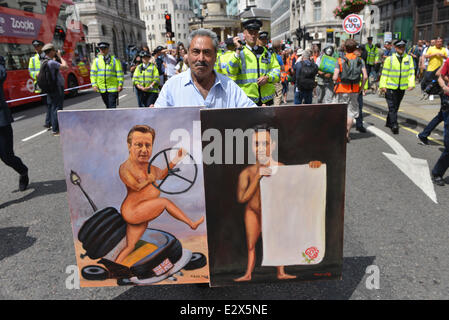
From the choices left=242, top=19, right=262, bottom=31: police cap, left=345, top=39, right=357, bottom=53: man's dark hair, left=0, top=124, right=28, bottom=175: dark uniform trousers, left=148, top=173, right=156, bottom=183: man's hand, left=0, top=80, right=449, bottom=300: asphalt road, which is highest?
left=242, top=19, right=262, bottom=31: police cap

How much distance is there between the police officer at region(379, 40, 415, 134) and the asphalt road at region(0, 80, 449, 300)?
2604 millimetres

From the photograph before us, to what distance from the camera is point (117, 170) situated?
2.20 m

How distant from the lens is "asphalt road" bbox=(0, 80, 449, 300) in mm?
2773

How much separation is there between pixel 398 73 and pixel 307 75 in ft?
6.69

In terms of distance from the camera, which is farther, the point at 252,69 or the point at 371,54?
the point at 371,54

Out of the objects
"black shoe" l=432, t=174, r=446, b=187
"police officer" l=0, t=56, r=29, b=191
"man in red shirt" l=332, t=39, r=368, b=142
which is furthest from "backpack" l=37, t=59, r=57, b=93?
"black shoe" l=432, t=174, r=446, b=187

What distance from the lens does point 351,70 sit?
7500 mm

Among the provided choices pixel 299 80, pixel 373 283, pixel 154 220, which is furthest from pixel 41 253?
pixel 299 80

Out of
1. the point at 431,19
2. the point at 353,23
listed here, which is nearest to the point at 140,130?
the point at 353,23

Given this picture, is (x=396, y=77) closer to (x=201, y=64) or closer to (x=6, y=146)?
(x=201, y=64)

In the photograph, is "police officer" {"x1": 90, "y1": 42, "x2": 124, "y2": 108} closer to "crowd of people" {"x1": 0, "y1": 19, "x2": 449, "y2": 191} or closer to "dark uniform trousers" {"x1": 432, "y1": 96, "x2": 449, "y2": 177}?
"crowd of people" {"x1": 0, "y1": 19, "x2": 449, "y2": 191}

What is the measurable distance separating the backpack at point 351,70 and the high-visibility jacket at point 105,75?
17.6 ft

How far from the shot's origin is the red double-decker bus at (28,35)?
534 inches

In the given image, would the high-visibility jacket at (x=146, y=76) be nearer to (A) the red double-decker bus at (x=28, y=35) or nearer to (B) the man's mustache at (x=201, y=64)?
(A) the red double-decker bus at (x=28, y=35)
